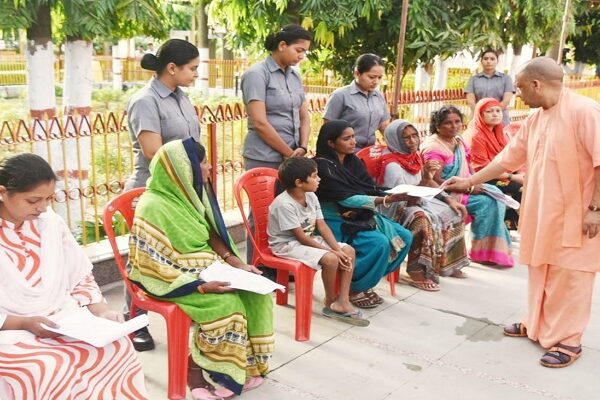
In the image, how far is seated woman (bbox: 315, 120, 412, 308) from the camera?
433 cm

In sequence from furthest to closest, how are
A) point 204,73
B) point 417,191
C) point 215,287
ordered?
point 204,73 → point 417,191 → point 215,287

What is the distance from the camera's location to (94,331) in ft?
8.15

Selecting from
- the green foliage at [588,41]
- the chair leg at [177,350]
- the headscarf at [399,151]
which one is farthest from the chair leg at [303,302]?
the green foliage at [588,41]

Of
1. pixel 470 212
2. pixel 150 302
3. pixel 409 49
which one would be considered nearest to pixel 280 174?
pixel 150 302

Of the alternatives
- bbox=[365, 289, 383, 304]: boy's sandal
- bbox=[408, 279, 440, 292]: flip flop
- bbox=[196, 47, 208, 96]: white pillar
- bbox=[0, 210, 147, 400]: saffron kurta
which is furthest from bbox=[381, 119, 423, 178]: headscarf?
bbox=[196, 47, 208, 96]: white pillar

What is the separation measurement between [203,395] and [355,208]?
1726 mm

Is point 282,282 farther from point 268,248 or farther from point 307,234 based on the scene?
point 307,234

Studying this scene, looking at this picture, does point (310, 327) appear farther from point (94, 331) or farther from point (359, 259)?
point (94, 331)

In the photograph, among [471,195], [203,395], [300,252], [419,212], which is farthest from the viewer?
[471,195]

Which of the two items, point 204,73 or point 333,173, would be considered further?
point 204,73

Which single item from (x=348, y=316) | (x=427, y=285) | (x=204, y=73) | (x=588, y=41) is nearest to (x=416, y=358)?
(x=348, y=316)

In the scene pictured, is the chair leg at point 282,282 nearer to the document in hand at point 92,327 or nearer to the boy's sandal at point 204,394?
the boy's sandal at point 204,394

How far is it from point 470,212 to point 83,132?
314cm

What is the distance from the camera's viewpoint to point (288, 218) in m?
3.96
